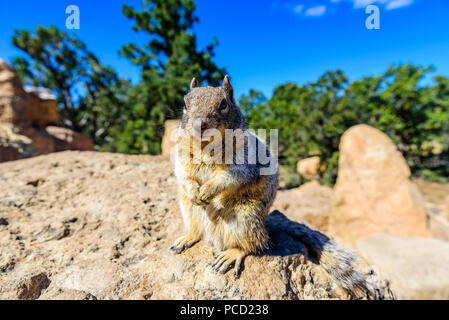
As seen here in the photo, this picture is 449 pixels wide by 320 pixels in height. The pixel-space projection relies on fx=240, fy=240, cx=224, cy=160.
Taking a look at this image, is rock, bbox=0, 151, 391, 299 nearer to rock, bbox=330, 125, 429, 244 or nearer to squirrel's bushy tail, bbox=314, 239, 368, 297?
squirrel's bushy tail, bbox=314, 239, 368, 297

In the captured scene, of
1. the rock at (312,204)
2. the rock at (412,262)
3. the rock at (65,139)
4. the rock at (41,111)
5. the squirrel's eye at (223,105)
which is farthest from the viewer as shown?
the rock at (65,139)

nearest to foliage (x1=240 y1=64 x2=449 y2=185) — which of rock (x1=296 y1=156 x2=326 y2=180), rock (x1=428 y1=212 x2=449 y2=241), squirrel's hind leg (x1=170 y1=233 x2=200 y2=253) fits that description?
rock (x1=296 y1=156 x2=326 y2=180)

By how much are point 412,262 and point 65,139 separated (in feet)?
54.1

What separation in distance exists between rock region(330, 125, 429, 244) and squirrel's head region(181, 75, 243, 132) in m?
11.0

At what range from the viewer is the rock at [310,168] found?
18.3 m

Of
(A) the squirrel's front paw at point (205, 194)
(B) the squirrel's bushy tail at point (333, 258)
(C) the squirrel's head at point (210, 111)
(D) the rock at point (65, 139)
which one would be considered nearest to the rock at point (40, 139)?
(D) the rock at point (65, 139)

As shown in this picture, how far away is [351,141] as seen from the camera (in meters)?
12.5

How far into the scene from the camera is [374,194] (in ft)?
37.7

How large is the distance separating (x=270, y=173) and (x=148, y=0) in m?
17.8

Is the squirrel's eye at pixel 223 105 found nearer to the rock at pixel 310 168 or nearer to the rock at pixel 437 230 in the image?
the rock at pixel 437 230

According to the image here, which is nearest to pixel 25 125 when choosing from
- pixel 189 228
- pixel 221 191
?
pixel 189 228

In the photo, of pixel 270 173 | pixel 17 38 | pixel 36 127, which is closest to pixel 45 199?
pixel 270 173

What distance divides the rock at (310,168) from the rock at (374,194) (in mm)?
5727

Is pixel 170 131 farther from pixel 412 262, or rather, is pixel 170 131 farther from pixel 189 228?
pixel 412 262
